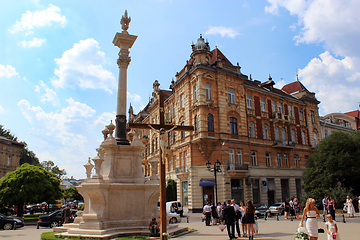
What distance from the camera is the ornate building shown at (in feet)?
103

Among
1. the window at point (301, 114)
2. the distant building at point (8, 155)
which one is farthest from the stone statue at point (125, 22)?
the distant building at point (8, 155)

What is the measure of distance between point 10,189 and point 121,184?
2018 centimetres

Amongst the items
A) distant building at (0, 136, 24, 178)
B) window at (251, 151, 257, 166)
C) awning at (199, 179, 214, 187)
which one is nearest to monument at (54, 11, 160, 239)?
awning at (199, 179, 214, 187)

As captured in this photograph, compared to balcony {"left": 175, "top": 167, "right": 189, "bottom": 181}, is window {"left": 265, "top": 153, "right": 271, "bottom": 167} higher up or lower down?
higher up

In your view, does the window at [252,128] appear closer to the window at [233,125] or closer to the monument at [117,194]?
the window at [233,125]

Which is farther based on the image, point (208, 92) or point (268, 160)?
point (268, 160)

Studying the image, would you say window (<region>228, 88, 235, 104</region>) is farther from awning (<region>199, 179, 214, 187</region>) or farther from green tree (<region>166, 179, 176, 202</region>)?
green tree (<region>166, 179, 176, 202</region>)

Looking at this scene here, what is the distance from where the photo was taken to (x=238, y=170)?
3150 centimetres

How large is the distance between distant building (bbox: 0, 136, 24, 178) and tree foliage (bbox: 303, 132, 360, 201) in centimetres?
5753

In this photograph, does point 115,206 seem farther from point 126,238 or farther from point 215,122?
point 215,122

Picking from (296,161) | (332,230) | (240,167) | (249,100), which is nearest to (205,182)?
(240,167)

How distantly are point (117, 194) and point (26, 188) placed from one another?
62.4 ft

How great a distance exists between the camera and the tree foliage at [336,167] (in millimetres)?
27875

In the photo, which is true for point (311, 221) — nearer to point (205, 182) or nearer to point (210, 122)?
point (205, 182)
